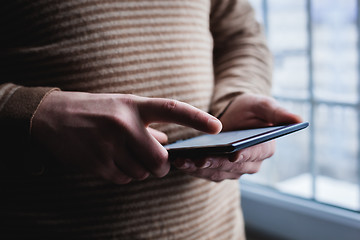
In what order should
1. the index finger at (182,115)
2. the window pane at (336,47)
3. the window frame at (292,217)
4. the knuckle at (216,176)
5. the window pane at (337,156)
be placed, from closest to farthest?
the index finger at (182,115), the knuckle at (216,176), the window frame at (292,217), the window pane at (336,47), the window pane at (337,156)

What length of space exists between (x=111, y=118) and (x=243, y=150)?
0.19 m

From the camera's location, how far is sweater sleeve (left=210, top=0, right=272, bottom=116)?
0.80 m

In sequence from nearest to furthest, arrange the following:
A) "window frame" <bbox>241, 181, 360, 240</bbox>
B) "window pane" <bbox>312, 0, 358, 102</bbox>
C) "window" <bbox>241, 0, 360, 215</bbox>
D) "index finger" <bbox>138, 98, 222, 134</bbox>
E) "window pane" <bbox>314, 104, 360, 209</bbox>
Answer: "index finger" <bbox>138, 98, 222, 134</bbox> < "window frame" <bbox>241, 181, 360, 240</bbox> < "window" <bbox>241, 0, 360, 215</bbox> < "window pane" <bbox>312, 0, 358, 102</bbox> < "window pane" <bbox>314, 104, 360, 209</bbox>

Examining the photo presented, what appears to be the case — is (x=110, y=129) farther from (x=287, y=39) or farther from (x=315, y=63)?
(x=287, y=39)

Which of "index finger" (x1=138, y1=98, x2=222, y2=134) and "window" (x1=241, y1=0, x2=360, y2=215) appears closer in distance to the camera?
"index finger" (x1=138, y1=98, x2=222, y2=134)

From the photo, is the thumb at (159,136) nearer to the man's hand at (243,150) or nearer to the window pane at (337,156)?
the man's hand at (243,150)

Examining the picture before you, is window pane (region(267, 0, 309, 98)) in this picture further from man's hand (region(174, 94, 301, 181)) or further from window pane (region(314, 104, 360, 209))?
man's hand (region(174, 94, 301, 181))

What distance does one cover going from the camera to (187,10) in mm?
703

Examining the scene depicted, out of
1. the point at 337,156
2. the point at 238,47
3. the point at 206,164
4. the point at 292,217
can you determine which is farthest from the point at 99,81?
the point at 337,156

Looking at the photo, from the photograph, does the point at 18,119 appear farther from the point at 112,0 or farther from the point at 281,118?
the point at 281,118

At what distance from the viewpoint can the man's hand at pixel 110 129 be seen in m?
0.46

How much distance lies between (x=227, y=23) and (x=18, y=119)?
0.54 m

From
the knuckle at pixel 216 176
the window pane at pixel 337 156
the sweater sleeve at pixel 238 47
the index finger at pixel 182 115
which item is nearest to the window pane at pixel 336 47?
the window pane at pixel 337 156

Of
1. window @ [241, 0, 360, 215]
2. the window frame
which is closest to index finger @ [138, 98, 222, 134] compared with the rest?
the window frame
